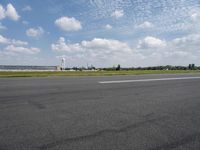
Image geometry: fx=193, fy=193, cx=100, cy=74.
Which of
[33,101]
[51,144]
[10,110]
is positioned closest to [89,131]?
[51,144]

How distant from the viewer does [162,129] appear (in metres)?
3.43

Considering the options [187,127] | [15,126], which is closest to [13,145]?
[15,126]

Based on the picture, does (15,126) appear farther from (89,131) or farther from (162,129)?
(162,129)

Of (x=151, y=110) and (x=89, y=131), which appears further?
(x=151, y=110)

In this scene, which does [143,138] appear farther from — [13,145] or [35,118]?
[35,118]

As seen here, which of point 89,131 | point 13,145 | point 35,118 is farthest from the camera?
point 35,118

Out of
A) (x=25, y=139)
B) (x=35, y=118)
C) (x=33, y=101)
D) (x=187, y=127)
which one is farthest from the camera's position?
(x=33, y=101)

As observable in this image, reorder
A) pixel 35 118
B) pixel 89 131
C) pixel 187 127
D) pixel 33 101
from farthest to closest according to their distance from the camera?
pixel 33 101, pixel 35 118, pixel 187 127, pixel 89 131

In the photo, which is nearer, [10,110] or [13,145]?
[13,145]

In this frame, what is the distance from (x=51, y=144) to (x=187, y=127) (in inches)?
95.8

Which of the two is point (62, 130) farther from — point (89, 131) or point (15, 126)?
point (15, 126)

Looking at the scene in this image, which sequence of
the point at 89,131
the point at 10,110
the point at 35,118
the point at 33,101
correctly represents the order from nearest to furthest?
the point at 89,131
the point at 35,118
the point at 10,110
the point at 33,101

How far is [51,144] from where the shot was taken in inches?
108

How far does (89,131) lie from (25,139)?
1006 millimetres
